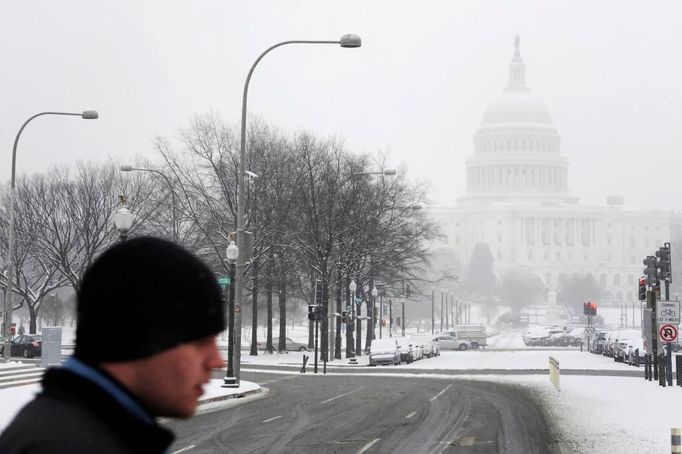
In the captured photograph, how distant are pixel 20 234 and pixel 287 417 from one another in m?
48.7

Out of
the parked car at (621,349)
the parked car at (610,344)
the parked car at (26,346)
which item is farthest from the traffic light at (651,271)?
the parked car at (26,346)

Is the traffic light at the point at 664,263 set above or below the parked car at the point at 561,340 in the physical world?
above

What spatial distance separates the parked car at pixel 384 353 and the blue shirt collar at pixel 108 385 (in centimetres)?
5699

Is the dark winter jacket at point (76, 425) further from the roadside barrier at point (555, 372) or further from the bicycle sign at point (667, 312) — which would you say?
the roadside barrier at point (555, 372)

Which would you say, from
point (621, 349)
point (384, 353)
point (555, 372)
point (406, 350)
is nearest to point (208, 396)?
point (555, 372)

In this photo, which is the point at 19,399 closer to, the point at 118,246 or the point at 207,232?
the point at 118,246

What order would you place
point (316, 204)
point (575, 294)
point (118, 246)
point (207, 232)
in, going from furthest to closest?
point (575, 294)
point (316, 204)
point (207, 232)
point (118, 246)

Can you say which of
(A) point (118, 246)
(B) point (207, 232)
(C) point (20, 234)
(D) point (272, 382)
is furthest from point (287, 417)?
(C) point (20, 234)

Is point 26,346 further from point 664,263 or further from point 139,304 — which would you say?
point 139,304

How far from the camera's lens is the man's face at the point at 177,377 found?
7.39 ft

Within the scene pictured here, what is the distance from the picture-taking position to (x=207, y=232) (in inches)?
2228

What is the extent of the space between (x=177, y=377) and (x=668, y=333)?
32.2m

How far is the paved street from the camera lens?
19.8 meters

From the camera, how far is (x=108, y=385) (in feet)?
7.29
